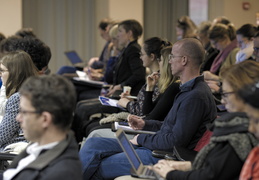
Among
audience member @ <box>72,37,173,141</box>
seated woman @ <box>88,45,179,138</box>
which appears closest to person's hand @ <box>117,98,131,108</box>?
audience member @ <box>72,37,173,141</box>

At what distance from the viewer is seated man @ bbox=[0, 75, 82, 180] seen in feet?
5.98

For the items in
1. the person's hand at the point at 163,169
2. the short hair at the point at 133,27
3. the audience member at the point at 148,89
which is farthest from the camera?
the short hair at the point at 133,27

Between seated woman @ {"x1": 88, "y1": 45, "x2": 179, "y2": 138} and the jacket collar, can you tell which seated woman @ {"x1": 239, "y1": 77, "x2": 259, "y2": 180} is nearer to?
the jacket collar

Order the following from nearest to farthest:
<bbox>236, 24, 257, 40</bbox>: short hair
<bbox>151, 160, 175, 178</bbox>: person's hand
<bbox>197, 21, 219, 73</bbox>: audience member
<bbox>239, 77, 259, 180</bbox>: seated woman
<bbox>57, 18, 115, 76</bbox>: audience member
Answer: <bbox>239, 77, 259, 180</bbox>: seated woman
<bbox>151, 160, 175, 178</bbox>: person's hand
<bbox>236, 24, 257, 40</bbox>: short hair
<bbox>197, 21, 219, 73</bbox>: audience member
<bbox>57, 18, 115, 76</bbox>: audience member

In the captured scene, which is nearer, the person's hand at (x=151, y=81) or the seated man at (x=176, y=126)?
the seated man at (x=176, y=126)

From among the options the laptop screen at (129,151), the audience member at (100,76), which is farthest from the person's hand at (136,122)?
the audience member at (100,76)

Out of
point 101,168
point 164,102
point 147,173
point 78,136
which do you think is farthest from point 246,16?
point 147,173

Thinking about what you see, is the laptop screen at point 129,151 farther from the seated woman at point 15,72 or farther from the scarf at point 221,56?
the scarf at point 221,56

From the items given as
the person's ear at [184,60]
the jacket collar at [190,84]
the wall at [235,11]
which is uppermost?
the wall at [235,11]

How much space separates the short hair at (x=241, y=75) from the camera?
84.4 inches

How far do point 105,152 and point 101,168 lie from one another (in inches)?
4.7

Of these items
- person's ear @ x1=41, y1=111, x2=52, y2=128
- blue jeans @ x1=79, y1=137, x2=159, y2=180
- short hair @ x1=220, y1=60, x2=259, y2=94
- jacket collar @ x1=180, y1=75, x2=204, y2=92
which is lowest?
blue jeans @ x1=79, y1=137, x2=159, y2=180

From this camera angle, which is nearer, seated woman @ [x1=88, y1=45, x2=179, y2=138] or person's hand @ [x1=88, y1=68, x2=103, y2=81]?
seated woman @ [x1=88, y1=45, x2=179, y2=138]

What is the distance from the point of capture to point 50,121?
186 cm
